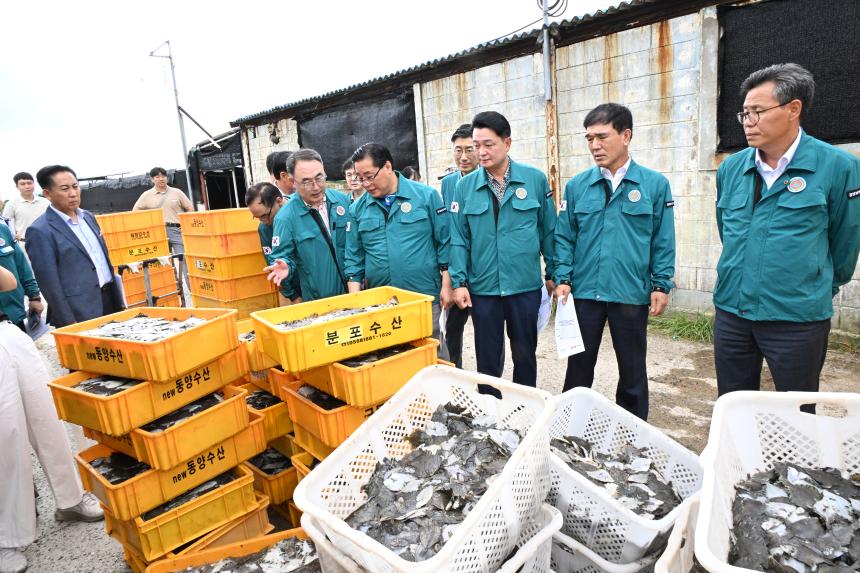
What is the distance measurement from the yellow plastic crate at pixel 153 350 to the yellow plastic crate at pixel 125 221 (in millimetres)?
3877

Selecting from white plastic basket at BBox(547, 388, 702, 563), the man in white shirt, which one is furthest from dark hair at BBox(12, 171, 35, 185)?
white plastic basket at BBox(547, 388, 702, 563)

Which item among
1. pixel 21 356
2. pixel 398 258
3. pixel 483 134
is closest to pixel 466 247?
pixel 398 258

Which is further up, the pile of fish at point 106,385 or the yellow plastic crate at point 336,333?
the yellow plastic crate at point 336,333

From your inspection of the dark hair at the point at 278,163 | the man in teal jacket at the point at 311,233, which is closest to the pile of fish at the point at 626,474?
the man in teal jacket at the point at 311,233

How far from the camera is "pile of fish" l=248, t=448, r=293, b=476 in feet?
9.64

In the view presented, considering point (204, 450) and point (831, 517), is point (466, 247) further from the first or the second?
point (831, 517)

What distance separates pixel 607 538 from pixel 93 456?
8.18ft

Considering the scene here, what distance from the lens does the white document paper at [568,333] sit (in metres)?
2.99

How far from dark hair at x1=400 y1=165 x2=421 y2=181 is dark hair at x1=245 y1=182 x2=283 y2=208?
2607 millimetres

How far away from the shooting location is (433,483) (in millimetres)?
1805

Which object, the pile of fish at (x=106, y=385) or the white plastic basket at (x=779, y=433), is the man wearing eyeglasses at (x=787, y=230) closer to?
the white plastic basket at (x=779, y=433)

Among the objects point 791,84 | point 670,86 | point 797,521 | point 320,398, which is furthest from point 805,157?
point 670,86

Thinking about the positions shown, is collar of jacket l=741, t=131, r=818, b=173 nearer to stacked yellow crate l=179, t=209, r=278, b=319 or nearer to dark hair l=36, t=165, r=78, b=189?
stacked yellow crate l=179, t=209, r=278, b=319

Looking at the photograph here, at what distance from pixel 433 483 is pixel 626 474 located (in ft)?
2.64
